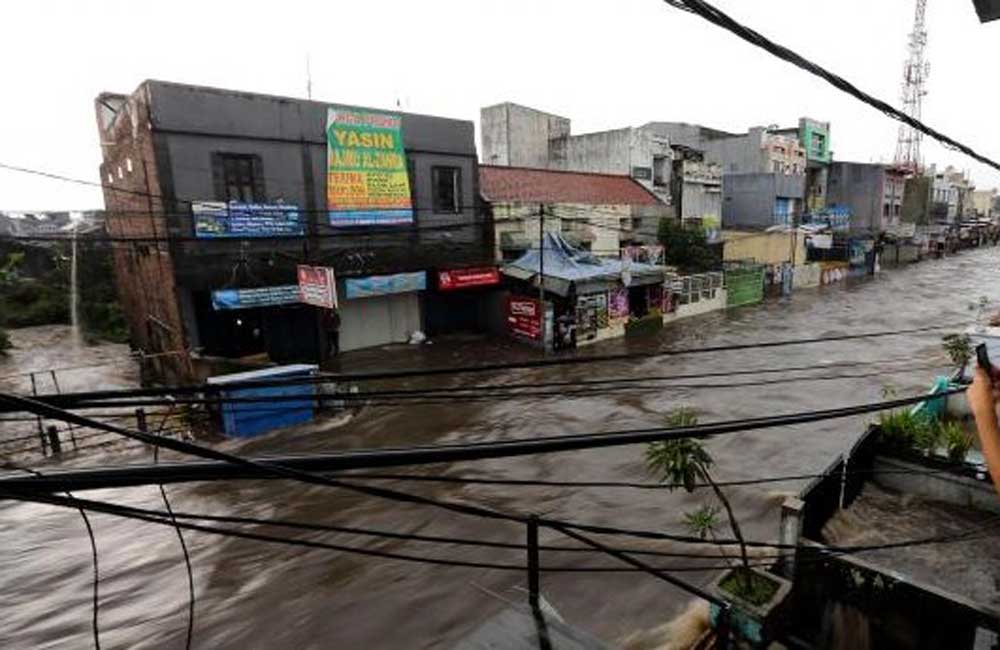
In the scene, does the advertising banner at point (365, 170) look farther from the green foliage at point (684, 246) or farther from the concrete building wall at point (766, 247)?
the concrete building wall at point (766, 247)

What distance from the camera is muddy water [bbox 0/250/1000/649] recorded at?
27.9 feet

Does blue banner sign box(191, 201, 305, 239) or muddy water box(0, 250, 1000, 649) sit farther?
blue banner sign box(191, 201, 305, 239)

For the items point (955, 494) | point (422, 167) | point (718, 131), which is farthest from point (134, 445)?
point (718, 131)

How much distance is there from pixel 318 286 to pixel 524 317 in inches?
393

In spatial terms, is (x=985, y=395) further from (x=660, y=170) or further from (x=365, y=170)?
(x=660, y=170)

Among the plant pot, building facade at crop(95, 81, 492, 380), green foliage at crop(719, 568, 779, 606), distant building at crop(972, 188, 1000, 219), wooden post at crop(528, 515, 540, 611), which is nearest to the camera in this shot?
wooden post at crop(528, 515, 540, 611)

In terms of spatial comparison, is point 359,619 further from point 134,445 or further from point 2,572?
point 134,445

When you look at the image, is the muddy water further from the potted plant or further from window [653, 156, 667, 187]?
window [653, 156, 667, 187]

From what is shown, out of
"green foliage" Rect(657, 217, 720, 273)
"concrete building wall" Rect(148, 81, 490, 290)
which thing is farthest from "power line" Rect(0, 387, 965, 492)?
"green foliage" Rect(657, 217, 720, 273)

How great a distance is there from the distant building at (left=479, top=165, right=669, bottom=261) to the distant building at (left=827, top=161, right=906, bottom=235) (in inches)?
1358

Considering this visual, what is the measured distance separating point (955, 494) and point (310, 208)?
65.9 ft

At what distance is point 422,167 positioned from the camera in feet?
79.6

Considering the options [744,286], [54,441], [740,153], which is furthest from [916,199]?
[54,441]

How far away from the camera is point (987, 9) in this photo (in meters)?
5.32
